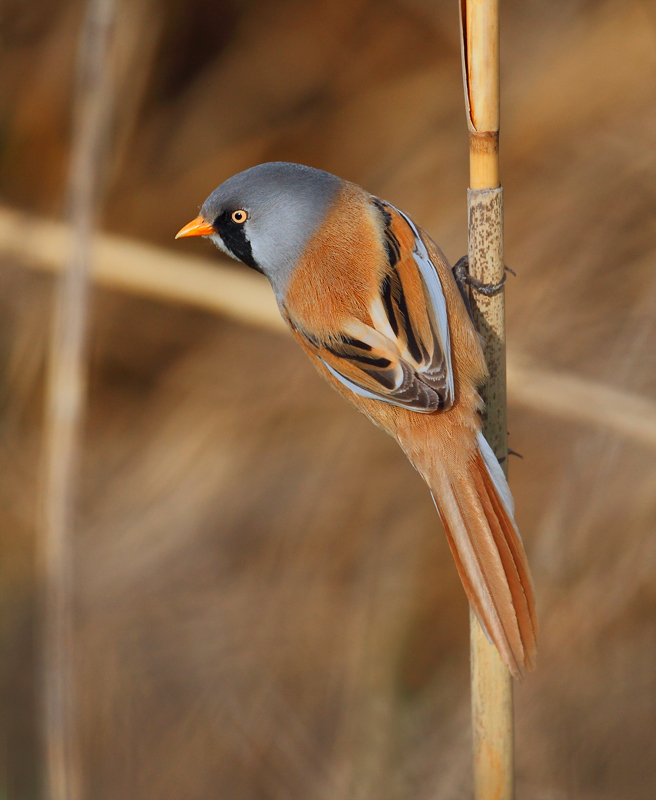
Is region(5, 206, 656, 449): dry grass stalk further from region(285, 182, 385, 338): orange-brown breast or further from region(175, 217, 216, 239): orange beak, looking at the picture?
region(285, 182, 385, 338): orange-brown breast

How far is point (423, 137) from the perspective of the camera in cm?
383

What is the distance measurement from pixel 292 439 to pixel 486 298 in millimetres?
2070

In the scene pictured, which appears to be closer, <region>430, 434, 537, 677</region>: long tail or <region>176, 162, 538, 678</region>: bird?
<region>430, 434, 537, 677</region>: long tail

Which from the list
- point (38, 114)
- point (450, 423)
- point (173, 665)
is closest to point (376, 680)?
point (173, 665)

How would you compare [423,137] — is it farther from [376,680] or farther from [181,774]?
[181,774]

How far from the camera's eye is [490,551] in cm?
197

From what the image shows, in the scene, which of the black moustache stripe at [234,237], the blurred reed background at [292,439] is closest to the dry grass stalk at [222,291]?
the blurred reed background at [292,439]

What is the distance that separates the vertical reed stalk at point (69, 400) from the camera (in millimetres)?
2781

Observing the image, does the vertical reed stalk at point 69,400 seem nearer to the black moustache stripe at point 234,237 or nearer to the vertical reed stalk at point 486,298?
the black moustache stripe at point 234,237

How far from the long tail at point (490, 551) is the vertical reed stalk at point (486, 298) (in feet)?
0.30

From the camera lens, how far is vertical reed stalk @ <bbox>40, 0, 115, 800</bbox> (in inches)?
109

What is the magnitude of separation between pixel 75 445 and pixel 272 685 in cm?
163

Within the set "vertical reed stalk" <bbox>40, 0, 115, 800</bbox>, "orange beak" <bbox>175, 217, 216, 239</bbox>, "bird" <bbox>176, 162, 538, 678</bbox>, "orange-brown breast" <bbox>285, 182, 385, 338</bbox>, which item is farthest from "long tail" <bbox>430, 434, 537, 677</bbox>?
"vertical reed stalk" <bbox>40, 0, 115, 800</bbox>

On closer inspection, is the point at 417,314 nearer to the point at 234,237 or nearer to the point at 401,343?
the point at 401,343
